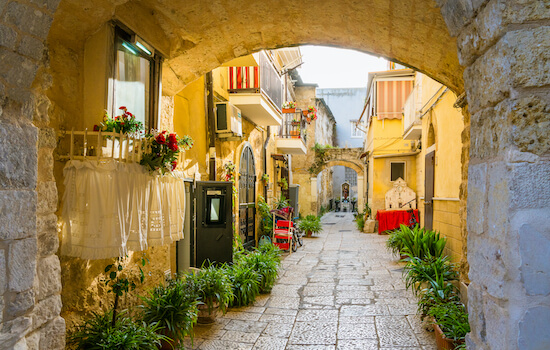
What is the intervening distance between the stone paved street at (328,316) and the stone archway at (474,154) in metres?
2.17

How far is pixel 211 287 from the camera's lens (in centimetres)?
471

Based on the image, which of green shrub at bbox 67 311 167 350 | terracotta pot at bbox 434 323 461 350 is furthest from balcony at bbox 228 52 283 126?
terracotta pot at bbox 434 323 461 350

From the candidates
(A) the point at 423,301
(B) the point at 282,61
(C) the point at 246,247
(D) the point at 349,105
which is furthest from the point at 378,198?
(D) the point at 349,105

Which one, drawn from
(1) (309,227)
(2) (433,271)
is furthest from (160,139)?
(1) (309,227)

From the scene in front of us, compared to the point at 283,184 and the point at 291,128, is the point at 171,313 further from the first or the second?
the point at 291,128

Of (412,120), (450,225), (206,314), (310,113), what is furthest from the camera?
(310,113)

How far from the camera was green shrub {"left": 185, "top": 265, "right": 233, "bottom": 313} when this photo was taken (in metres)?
4.62

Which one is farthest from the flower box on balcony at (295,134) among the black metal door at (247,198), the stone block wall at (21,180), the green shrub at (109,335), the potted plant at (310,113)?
the stone block wall at (21,180)

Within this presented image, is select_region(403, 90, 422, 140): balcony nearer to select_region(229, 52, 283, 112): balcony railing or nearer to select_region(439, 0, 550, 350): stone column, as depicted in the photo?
select_region(229, 52, 283, 112): balcony railing

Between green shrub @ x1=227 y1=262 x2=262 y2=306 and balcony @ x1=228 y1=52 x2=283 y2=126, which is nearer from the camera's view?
green shrub @ x1=227 y1=262 x2=262 y2=306

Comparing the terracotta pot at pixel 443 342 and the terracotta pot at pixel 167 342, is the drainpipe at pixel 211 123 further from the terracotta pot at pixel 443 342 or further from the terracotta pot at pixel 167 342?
the terracotta pot at pixel 443 342

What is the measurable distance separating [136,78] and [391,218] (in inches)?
421

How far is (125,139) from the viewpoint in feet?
11.0

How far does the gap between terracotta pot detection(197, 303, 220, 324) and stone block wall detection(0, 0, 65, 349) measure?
2298 mm
